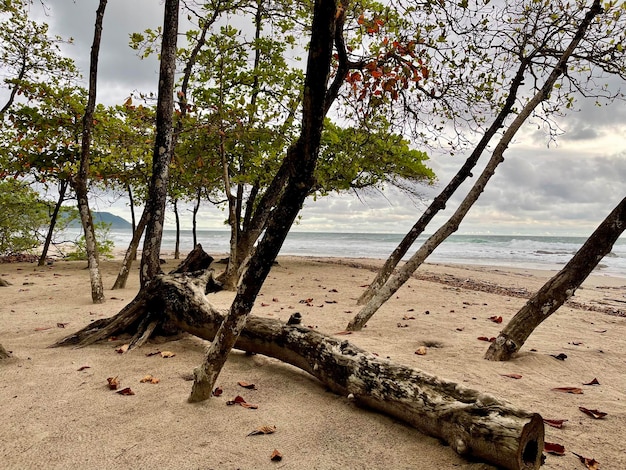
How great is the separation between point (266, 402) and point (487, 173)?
4.55m

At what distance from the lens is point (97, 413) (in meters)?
3.21

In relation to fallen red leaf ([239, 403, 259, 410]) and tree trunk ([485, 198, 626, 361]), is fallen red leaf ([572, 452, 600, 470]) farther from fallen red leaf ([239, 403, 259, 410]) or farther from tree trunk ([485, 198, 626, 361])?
fallen red leaf ([239, 403, 259, 410])

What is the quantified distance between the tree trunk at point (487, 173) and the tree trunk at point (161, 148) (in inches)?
128

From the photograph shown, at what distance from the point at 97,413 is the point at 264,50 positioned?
10.7 meters

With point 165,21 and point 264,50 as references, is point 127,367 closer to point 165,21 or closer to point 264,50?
point 165,21

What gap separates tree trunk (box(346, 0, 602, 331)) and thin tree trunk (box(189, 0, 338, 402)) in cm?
322

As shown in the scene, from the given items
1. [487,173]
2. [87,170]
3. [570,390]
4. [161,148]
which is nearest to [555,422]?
[570,390]

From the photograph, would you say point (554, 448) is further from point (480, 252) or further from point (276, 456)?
point (480, 252)

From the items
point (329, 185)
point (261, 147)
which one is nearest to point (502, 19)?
point (261, 147)

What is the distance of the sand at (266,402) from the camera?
262 centimetres

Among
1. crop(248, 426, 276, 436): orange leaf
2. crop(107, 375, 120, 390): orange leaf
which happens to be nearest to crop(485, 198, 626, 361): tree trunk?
crop(248, 426, 276, 436): orange leaf

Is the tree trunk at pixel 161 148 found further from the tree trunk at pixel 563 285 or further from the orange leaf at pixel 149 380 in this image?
the tree trunk at pixel 563 285

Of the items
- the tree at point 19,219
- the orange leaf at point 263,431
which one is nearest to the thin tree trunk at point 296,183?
the orange leaf at point 263,431

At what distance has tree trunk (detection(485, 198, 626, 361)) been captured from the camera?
4.28 metres
